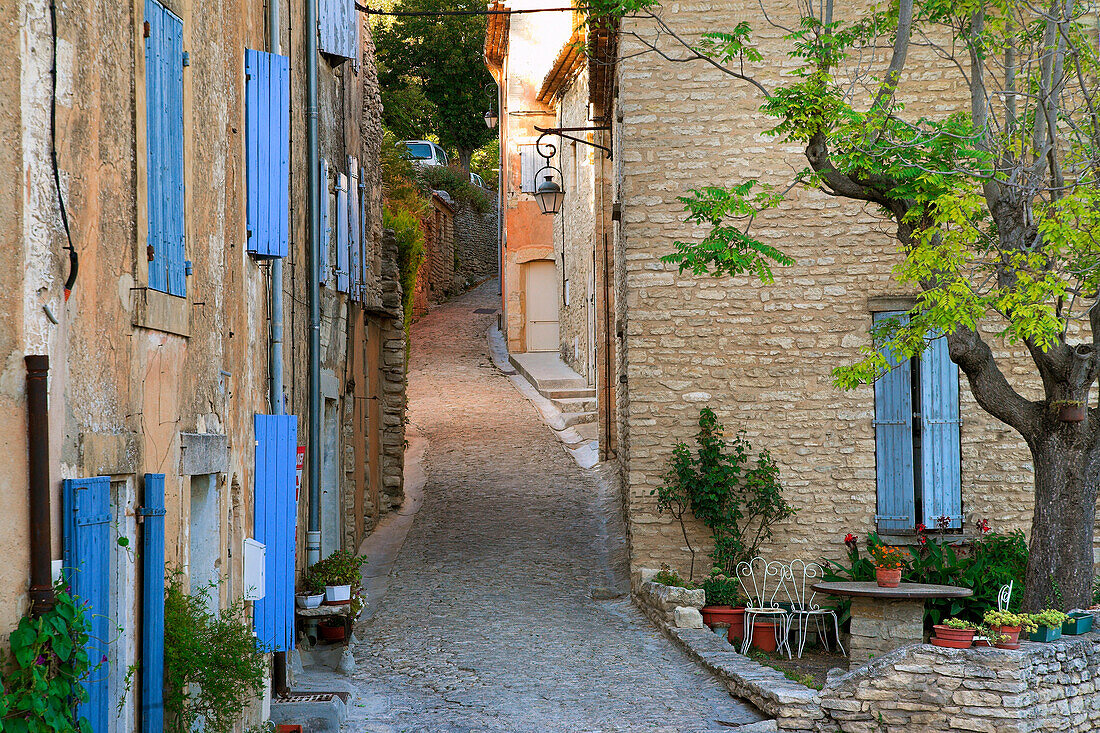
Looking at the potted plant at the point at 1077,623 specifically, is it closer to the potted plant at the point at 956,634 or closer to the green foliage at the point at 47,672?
the potted plant at the point at 956,634

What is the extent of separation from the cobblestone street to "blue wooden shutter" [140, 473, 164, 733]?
251 centimetres

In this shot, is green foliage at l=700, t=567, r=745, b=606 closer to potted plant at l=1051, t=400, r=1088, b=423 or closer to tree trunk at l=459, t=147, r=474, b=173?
potted plant at l=1051, t=400, r=1088, b=423

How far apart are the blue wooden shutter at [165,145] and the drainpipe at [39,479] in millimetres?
1262

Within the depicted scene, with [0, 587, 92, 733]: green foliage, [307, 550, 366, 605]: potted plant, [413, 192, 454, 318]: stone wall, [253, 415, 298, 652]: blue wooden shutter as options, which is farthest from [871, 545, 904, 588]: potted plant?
[413, 192, 454, 318]: stone wall

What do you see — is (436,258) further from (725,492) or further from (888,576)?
(888,576)

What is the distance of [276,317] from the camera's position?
24.2ft

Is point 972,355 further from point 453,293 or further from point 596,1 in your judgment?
point 453,293

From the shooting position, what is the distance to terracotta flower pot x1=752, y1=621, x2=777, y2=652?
380 inches

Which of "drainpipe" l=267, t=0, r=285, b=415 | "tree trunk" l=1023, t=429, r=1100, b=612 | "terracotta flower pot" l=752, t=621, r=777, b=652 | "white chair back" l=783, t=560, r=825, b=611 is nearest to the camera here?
"drainpipe" l=267, t=0, r=285, b=415

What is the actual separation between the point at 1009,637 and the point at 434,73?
29.0m

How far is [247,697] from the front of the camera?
570cm

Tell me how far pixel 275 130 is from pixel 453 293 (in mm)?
26006

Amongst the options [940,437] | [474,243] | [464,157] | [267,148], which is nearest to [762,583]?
[940,437]

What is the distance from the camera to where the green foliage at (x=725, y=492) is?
1008 cm
